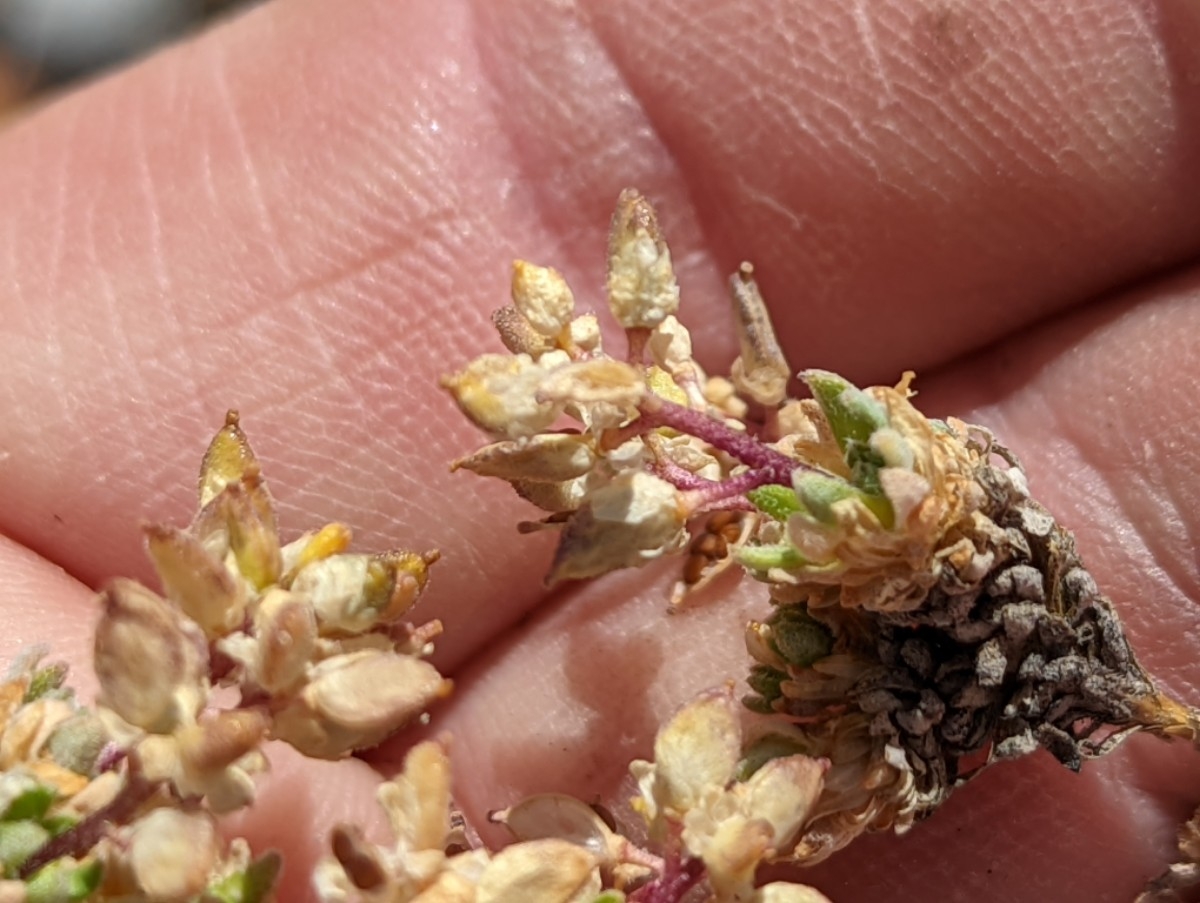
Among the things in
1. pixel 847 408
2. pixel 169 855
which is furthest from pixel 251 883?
pixel 847 408

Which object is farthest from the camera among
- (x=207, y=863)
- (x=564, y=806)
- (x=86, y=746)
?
(x=564, y=806)

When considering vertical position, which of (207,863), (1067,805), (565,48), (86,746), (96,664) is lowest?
(1067,805)

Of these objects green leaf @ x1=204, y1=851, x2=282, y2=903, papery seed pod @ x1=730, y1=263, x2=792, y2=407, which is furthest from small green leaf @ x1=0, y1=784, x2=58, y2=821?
papery seed pod @ x1=730, y1=263, x2=792, y2=407

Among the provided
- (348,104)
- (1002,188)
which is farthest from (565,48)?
(1002,188)

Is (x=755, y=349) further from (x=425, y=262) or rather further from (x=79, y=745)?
(x=79, y=745)

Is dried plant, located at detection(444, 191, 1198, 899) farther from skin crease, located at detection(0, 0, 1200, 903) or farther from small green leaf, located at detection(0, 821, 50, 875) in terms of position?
small green leaf, located at detection(0, 821, 50, 875)

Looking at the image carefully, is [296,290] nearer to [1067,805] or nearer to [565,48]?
[565,48]
